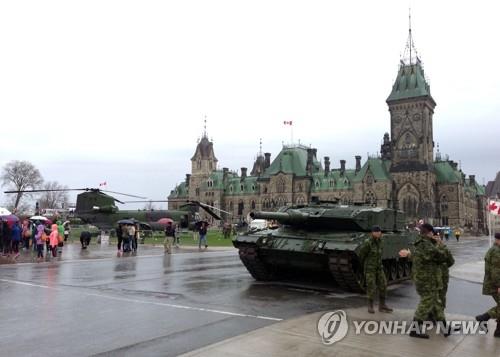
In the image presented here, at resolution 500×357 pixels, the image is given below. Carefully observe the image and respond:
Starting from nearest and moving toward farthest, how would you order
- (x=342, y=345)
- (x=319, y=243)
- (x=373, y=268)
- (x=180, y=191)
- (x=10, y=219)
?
(x=342, y=345) < (x=373, y=268) < (x=319, y=243) < (x=10, y=219) < (x=180, y=191)

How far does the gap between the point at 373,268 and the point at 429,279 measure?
181 cm

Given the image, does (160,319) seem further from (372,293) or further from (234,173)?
(234,173)

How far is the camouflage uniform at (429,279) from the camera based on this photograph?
768 centimetres

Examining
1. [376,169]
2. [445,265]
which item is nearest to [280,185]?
[376,169]

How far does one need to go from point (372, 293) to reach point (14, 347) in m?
6.08

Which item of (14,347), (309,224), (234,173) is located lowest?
(14,347)

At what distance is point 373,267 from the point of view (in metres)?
9.51

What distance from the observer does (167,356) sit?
653 cm

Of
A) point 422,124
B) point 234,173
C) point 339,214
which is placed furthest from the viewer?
point 234,173

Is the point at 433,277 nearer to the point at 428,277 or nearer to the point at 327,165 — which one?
the point at 428,277

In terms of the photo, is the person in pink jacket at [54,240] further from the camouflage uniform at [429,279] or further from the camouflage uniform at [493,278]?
the camouflage uniform at [493,278]

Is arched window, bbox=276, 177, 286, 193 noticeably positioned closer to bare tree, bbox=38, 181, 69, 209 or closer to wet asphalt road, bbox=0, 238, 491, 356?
bare tree, bbox=38, 181, 69, 209

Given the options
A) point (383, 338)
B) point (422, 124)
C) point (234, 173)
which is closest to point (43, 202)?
point (234, 173)

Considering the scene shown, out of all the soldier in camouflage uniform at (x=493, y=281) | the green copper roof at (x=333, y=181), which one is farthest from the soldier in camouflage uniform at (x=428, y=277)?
the green copper roof at (x=333, y=181)
